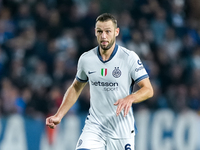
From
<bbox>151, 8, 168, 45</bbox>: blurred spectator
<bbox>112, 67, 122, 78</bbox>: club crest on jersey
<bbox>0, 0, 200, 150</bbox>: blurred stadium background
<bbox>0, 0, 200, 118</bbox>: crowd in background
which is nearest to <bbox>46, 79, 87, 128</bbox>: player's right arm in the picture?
<bbox>112, 67, 122, 78</bbox>: club crest on jersey

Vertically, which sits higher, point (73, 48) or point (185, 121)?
point (73, 48)

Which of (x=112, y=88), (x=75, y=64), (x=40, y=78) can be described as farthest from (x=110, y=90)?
(x=75, y=64)

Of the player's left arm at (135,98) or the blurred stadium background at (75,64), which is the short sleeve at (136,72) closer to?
the player's left arm at (135,98)

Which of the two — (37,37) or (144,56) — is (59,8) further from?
(144,56)

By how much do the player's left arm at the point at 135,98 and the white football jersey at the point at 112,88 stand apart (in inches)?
4.7

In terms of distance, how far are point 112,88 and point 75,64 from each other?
5.82m

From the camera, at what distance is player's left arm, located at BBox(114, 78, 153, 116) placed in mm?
4941

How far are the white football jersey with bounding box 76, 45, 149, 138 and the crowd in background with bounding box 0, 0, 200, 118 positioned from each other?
14.2ft

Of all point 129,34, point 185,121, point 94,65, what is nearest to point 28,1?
point 129,34

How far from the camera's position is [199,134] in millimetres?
10461

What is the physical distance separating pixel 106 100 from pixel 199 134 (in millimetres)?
5397

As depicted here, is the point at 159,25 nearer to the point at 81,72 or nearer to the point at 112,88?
the point at 81,72

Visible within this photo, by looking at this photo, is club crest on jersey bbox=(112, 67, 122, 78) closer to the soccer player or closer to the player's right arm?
the soccer player

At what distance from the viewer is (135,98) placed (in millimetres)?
5191
